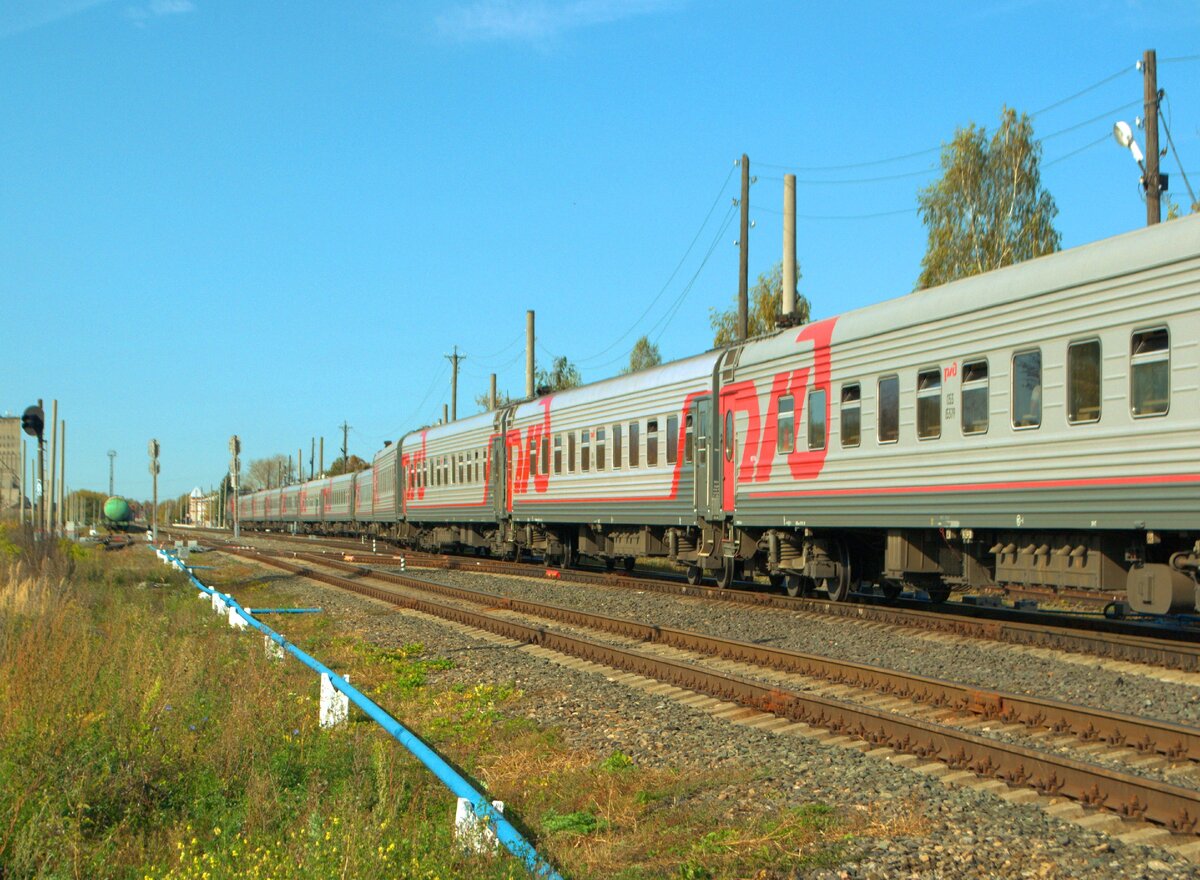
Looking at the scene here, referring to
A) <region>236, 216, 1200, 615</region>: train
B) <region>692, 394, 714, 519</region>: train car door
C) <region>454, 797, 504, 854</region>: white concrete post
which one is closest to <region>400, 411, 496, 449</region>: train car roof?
<region>236, 216, 1200, 615</region>: train

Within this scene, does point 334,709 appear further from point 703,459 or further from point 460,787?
point 703,459

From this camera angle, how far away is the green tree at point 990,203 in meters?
40.0

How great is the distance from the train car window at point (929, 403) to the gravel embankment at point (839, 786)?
2.44m

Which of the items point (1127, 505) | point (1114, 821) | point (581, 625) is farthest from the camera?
point (581, 625)

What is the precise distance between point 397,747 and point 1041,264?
26.5 feet

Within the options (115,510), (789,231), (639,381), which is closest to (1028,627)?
(639,381)

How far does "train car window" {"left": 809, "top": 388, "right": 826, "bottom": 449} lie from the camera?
15.3 meters

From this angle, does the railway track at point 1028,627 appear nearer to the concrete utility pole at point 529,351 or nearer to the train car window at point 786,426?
the train car window at point 786,426

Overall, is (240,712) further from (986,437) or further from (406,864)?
(986,437)

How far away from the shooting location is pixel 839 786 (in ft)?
21.6

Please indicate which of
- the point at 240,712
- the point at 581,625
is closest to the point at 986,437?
the point at 581,625

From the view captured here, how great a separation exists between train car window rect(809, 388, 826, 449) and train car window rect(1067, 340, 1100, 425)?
442 centimetres

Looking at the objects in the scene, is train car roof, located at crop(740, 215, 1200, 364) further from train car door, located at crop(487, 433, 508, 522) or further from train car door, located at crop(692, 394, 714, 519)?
train car door, located at crop(487, 433, 508, 522)

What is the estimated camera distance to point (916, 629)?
1327 cm
